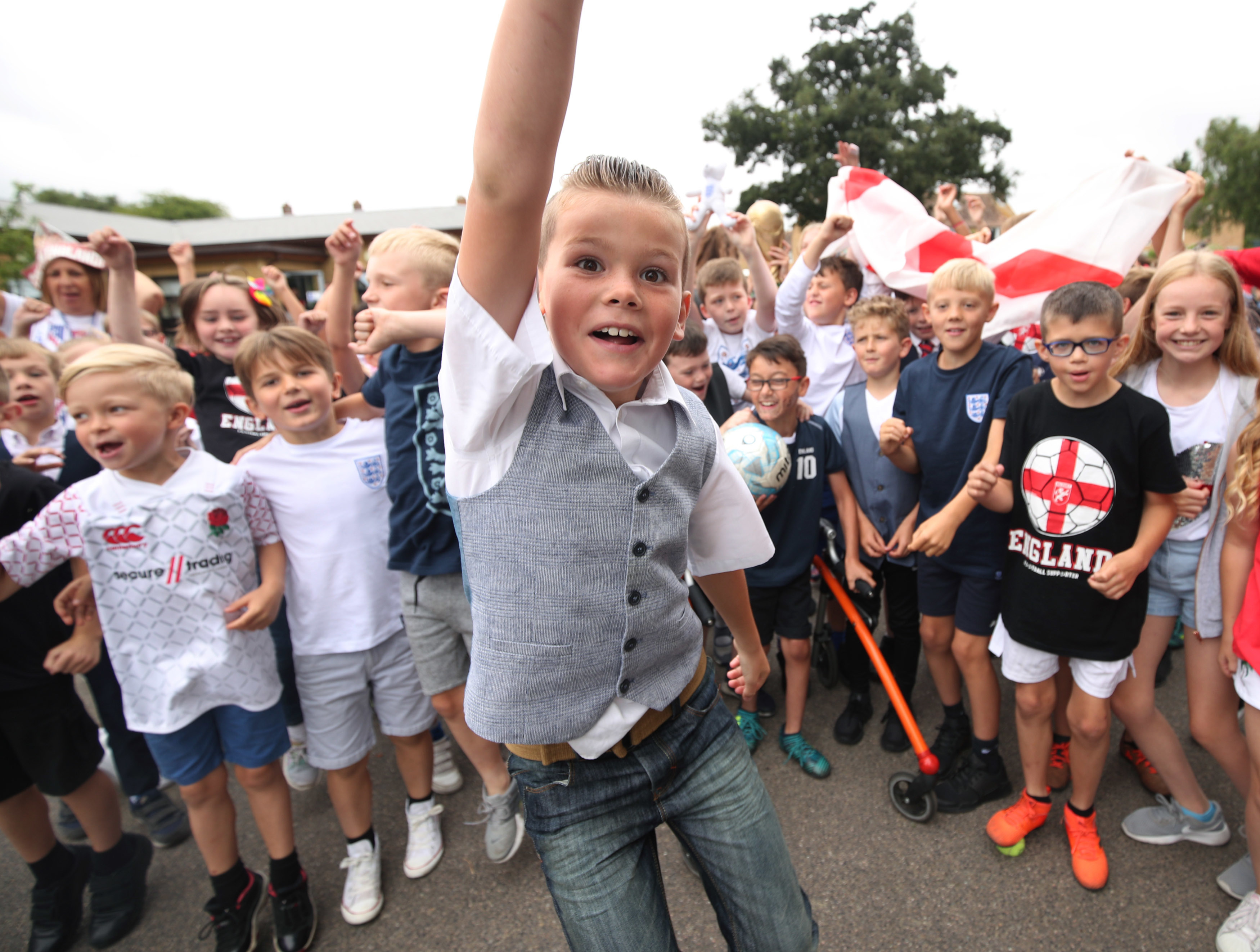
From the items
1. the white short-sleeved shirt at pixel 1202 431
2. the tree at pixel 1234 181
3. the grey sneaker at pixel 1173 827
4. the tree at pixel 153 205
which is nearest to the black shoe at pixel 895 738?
the grey sneaker at pixel 1173 827

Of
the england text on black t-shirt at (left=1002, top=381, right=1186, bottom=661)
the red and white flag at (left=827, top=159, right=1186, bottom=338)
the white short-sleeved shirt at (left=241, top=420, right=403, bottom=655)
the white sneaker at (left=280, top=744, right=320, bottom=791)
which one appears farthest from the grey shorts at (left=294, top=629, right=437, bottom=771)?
the red and white flag at (left=827, top=159, right=1186, bottom=338)

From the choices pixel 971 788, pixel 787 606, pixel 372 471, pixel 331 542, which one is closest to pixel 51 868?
pixel 331 542

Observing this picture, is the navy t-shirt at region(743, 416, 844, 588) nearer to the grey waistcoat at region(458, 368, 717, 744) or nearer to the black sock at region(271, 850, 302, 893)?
the grey waistcoat at region(458, 368, 717, 744)

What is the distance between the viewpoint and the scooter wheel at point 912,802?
250 centimetres

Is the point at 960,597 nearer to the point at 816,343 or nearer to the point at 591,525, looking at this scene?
the point at 816,343

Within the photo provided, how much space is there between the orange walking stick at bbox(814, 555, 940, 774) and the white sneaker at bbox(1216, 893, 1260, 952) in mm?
840

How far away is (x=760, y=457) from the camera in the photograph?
8.86ft

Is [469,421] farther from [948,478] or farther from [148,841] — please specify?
[148,841]

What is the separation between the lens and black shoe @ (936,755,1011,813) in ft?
8.29

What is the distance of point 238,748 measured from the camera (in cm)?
217

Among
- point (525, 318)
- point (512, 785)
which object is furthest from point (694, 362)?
point (525, 318)

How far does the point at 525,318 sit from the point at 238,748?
2.00 meters

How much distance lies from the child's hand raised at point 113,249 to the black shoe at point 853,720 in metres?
3.86

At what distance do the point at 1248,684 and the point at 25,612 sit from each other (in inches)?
156
